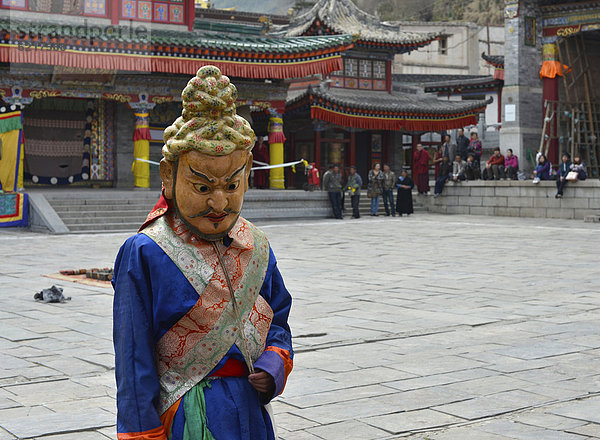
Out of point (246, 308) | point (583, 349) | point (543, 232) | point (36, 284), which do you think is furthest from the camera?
point (543, 232)

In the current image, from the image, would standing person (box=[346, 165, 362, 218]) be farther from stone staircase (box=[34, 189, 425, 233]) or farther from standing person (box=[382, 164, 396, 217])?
standing person (box=[382, 164, 396, 217])

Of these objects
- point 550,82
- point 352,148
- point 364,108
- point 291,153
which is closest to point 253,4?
point 291,153

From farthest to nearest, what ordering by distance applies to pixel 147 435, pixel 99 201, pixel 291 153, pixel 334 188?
pixel 291 153 → pixel 334 188 → pixel 99 201 → pixel 147 435

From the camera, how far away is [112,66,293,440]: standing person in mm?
2262

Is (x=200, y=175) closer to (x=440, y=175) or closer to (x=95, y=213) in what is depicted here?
(x=95, y=213)

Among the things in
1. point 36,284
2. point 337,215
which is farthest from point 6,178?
point 36,284

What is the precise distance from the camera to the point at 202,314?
2.35 metres

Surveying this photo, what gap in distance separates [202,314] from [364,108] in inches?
974

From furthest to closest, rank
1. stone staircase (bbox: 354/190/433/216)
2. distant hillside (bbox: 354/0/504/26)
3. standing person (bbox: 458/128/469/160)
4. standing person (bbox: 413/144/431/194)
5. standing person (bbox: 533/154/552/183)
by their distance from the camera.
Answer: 1. distant hillside (bbox: 354/0/504/26)
2. standing person (bbox: 413/144/431/194)
3. standing person (bbox: 458/128/469/160)
4. stone staircase (bbox: 354/190/433/216)
5. standing person (bbox: 533/154/552/183)

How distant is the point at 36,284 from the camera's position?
29.5ft

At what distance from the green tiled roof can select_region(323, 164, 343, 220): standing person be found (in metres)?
3.53

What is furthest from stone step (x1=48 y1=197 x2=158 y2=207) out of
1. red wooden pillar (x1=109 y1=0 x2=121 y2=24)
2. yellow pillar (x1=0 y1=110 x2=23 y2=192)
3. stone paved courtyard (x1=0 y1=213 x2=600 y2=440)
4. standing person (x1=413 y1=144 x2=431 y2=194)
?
→ standing person (x1=413 y1=144 x2=431 y2=194)

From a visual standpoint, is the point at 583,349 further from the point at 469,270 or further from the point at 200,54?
the point at 200,54

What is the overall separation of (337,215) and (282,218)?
1.45 metres
